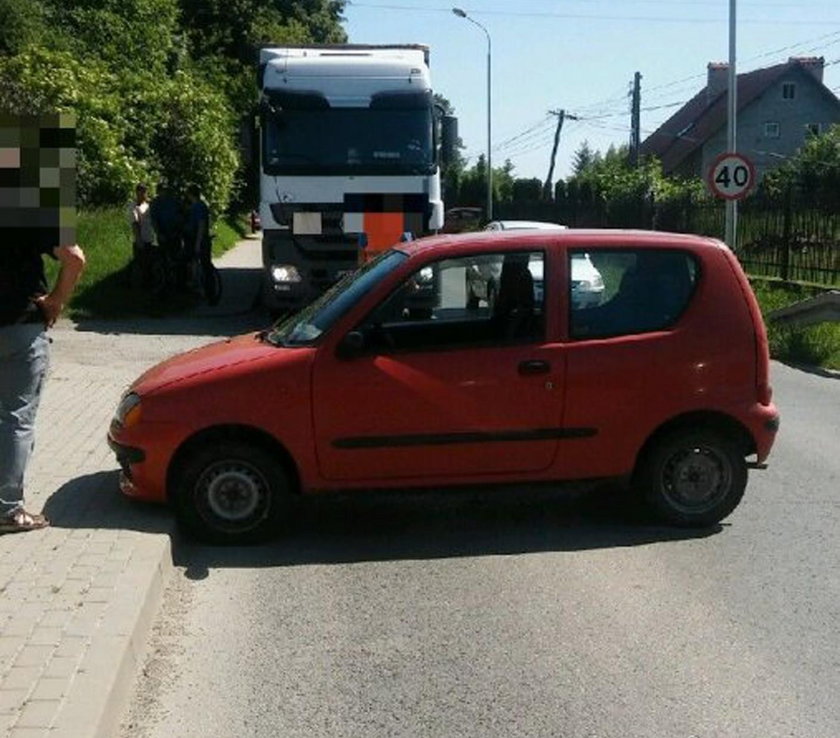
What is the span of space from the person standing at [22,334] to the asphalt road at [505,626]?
102 centimetres

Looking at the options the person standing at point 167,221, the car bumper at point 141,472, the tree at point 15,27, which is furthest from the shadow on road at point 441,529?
the tree at point 15,27

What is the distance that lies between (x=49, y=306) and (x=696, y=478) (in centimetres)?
366

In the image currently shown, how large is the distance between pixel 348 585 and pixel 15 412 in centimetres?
188

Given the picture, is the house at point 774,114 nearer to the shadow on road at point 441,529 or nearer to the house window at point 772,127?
the house window at point 772,127

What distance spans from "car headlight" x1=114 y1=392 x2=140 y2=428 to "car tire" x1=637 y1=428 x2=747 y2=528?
283 cm

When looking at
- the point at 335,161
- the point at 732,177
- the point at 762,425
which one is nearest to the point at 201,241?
the point at 335,161

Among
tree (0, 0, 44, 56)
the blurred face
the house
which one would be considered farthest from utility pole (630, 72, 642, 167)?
the blurred face

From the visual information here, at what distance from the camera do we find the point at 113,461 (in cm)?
799

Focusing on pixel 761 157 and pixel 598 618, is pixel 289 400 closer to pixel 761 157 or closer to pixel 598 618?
pixel 598 618

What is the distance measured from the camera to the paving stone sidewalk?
407 centimetres

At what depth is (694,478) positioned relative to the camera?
270 inches

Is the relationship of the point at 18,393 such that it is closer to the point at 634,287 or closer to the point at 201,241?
the point at 634,287

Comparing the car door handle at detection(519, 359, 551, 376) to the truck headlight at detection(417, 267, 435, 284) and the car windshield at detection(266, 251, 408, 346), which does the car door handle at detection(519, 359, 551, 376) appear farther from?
the car windshield at detection(266, 251, 408, 346)

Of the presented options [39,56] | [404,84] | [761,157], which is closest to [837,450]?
[404,84]
